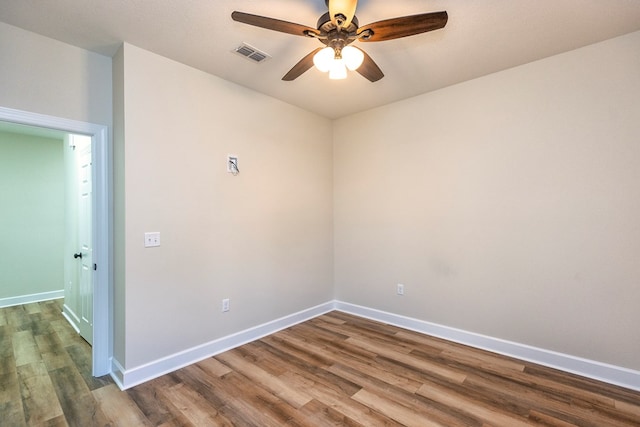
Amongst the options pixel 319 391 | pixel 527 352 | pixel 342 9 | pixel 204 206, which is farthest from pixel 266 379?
pixel 342 9

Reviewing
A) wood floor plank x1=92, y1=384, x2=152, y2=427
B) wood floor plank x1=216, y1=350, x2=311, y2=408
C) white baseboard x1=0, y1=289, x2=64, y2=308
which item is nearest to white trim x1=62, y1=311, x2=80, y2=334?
white baseboard x1=0, y1=289, x2=64, y2=308

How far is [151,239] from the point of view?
8.11 feet

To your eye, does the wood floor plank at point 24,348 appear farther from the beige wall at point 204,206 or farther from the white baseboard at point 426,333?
the beige wall at point 204,206

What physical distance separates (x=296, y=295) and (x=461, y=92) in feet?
9.75

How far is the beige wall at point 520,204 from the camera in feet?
7.63

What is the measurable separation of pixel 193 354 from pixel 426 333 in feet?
7.99

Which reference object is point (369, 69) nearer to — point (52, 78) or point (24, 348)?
point (52, 78)

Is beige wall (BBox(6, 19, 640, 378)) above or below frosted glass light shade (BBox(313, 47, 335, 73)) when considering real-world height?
below

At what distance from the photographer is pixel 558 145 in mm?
2559

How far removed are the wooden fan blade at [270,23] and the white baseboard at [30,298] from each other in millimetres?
5599

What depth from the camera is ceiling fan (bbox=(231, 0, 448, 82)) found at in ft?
5.38

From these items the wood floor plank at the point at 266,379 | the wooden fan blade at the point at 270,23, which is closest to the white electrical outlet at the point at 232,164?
the wooden fan blade at the point at 270,23

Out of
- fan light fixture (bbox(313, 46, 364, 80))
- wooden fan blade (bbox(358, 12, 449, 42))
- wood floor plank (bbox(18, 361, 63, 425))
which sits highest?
wooden fan blade (bbox(358, 12, 449, 42))

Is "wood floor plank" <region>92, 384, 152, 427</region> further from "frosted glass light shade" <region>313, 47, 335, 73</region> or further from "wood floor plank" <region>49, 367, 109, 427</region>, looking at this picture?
"frosted glass light shade" <region>313, 47, 335, 73</region>
